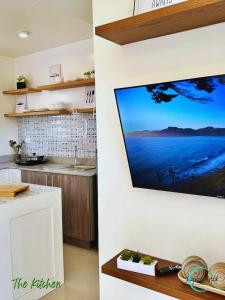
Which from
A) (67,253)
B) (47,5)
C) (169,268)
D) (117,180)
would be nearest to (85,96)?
(47,5)

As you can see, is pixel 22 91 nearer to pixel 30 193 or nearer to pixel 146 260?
pixel 30 193

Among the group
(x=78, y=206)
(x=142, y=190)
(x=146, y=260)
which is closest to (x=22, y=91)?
(x=78, y=206)

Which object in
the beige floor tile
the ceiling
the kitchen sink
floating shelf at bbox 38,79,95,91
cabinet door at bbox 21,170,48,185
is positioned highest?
the ceiling

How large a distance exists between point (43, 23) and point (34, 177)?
1.92 m

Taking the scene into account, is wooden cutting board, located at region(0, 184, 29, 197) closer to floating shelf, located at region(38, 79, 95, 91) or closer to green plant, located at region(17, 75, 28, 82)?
floating shelf, located at region(38, 79, 95, 91)

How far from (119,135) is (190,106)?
1.84 feet

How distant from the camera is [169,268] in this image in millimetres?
1531

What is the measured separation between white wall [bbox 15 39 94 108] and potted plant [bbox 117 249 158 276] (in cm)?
272

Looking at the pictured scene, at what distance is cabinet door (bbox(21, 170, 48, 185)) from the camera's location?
148 inches

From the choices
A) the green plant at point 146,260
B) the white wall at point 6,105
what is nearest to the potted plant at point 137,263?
the green plant at point 146,260

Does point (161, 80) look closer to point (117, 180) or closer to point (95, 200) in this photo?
point (117, 180)

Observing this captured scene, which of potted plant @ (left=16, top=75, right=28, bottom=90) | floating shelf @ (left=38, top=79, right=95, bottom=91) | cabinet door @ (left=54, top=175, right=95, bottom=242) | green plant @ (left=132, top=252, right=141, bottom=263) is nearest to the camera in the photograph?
green plant @ (left=132, top=252, right=141, bottom=263)

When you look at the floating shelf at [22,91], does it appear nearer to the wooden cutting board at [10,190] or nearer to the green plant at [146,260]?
the wooden cutting board at [10,190]

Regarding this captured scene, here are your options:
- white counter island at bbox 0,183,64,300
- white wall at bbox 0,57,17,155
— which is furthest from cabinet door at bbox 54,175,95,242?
white wall at bbox 0,57,17,155
